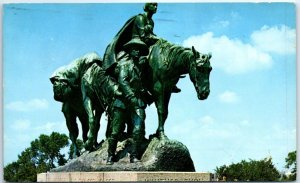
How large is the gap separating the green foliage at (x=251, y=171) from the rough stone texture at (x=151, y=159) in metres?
1.39

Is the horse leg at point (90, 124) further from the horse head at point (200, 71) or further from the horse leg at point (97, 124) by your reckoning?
the horse head at point (200, 71)

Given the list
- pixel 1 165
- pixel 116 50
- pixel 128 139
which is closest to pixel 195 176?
pixel 128 139

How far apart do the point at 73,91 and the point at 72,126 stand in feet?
1.92

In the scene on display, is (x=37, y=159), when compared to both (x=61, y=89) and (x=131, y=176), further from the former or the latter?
(x=131, y=176)

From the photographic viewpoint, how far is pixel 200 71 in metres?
13.2

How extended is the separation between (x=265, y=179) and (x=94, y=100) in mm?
2930

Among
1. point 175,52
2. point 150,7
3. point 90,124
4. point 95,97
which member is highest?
point 150,7

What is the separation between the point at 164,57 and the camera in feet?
43.9

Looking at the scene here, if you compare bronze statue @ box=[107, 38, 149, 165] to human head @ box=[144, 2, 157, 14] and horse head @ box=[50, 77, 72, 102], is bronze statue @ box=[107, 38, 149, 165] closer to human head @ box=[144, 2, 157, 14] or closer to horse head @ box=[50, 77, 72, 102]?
human head @ box=[144, 2, 157, 14]

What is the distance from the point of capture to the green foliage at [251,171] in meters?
14.8

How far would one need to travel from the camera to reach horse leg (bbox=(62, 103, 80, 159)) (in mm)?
14492

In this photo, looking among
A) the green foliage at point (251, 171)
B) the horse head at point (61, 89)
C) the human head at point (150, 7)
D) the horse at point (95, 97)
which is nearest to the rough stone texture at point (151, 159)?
the horse at point (95, 97)

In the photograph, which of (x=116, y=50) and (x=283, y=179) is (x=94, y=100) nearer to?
(x=116, y=50)

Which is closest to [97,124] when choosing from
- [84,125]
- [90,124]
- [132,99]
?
[90,124]
